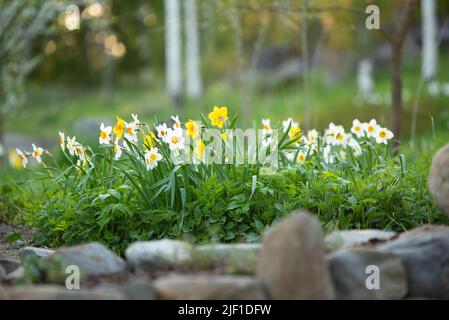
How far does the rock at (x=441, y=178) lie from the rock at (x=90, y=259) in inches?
59.7

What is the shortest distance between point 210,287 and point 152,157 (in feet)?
3.96

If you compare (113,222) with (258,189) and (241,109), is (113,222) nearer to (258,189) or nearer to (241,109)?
(258,189)

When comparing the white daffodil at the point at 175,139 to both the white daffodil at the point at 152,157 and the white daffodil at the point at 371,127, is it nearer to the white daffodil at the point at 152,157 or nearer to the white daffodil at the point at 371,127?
the white daffodil at the point at 152,157

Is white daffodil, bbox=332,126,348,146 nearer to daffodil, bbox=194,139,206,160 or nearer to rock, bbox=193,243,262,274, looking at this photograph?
daffodil, bbox=194,139,206,160

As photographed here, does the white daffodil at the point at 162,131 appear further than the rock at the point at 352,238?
Yes

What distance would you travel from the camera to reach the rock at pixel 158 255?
8.70ft

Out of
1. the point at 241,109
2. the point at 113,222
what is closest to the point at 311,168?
the point at 113,222

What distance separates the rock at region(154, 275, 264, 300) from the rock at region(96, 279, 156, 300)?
0.19 feet

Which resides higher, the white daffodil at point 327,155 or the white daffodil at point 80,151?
the white daffodil at point 80,151

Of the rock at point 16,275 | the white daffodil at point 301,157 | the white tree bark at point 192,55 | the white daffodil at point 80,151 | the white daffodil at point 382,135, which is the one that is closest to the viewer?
the rock at point 16,275

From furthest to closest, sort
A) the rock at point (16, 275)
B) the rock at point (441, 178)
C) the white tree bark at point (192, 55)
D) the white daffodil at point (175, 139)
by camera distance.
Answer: the white tree bark at point (192, 55)
the white daffodil at point (175, 139)
the rock at point (441, 178)
the rock at point (16, 275)

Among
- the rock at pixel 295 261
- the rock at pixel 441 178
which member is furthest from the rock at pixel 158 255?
the rock at pixel 441 178

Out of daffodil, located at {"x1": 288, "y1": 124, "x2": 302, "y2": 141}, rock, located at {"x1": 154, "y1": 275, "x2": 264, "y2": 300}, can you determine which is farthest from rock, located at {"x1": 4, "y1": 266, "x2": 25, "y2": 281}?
daffodil, located at {"x1": 288, "y1": 124, "x2": 302, "y2": 141}
